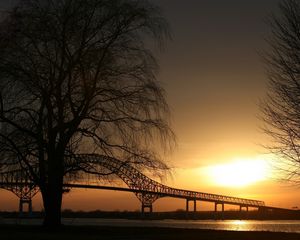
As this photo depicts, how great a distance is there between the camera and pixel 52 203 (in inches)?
1161

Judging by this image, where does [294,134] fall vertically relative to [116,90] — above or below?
below

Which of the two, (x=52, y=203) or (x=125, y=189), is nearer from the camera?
(x=52, y=203)

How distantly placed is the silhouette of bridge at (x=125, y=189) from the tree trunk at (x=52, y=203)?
4.25 feet

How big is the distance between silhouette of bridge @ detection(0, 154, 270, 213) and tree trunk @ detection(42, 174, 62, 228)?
1295 mm

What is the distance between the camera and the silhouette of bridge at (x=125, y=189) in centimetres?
2925

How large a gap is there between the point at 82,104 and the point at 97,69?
1.86 metres

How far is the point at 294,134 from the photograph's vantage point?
2086 centimetres

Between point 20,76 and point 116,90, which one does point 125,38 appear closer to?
point 116,90

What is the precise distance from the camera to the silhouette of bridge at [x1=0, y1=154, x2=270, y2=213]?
29250 millimetres

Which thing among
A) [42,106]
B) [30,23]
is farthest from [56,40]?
[42,106]

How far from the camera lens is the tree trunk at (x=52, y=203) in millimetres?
29078

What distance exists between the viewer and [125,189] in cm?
9650

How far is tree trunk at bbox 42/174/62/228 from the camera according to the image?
29.1m

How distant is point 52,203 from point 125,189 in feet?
221
